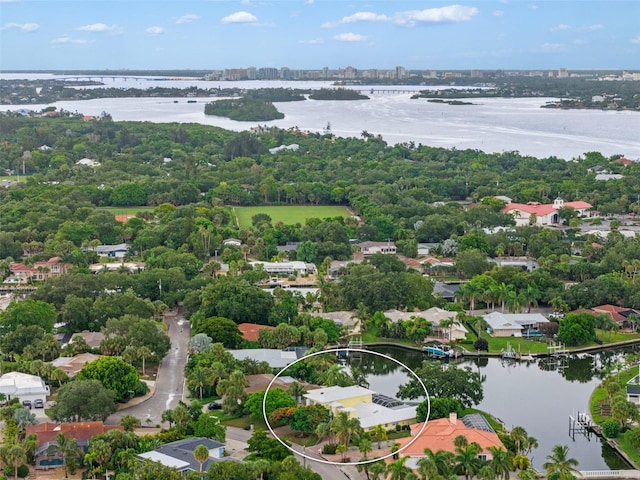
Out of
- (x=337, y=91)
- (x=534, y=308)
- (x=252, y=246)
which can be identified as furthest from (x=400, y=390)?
(x=337, y=91)

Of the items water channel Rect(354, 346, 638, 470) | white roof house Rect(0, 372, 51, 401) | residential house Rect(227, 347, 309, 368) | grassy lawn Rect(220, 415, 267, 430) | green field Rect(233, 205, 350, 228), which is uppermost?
white roof house Rect(0, 372, 51, 401)

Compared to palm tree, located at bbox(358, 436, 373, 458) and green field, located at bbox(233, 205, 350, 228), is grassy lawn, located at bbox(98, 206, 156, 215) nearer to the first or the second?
green field, located at bbox(233, 205, 350, 228)

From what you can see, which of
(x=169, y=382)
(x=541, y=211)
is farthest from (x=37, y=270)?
(x=541, y=211)

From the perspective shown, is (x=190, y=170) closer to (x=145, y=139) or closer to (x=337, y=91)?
(x=145, y=139)

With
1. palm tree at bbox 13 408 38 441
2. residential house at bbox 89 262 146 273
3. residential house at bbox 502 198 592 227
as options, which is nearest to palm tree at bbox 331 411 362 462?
palm tree at bbox 13 408 38 441

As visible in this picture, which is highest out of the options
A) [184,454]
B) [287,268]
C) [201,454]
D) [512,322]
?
[201,454]

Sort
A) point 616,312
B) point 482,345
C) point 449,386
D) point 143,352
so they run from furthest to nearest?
point 616,312, point 482,345, point 143,352, point 449,386

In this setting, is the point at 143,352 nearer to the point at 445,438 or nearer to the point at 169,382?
the point at 169,382
